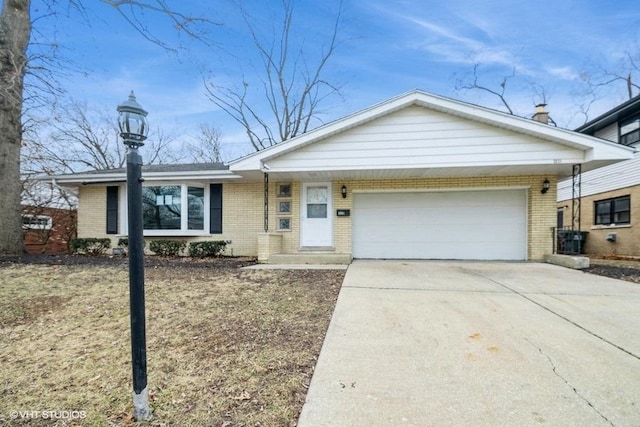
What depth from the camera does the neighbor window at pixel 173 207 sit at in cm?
1058

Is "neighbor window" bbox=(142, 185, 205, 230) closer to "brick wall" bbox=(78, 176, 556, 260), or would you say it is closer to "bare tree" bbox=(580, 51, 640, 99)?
"brick wall" bbox=(78, 176, 556, 260)

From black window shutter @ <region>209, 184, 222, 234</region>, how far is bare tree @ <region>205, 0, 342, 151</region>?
515 inches

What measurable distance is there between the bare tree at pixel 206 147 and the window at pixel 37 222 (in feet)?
37.8

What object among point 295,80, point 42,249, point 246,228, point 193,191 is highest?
point 295,80

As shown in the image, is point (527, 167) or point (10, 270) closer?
point (10, 270)

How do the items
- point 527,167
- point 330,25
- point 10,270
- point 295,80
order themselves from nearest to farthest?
1. point 10,270
2. point 527,167
3. point 330,25
4. point 295,80

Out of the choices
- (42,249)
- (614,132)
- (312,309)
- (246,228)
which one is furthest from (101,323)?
(614,132)

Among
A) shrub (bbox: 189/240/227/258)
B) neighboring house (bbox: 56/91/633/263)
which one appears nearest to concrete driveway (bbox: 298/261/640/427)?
neighboring house (bbox: 56/91/633/263)

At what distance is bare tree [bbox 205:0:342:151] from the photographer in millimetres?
22219

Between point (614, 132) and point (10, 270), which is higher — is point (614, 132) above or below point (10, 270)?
above

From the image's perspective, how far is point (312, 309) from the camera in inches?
182

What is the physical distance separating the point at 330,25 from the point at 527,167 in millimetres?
17022

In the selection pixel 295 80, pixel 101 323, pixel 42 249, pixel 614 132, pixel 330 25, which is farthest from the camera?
pixel 295 80

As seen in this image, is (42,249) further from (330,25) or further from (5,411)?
(330,25)
